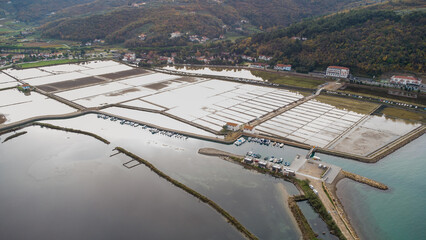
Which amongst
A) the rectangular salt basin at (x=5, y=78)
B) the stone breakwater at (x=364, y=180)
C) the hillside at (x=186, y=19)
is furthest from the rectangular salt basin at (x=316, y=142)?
the hillside at (x=186, y=19)

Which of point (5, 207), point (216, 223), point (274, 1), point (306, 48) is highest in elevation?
point (274, 1)

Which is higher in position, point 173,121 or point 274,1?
point 274,1

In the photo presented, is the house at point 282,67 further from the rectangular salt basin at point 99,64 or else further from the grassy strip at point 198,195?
the grassy strip at point 198,195

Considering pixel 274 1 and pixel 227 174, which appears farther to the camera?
pixel 274 1

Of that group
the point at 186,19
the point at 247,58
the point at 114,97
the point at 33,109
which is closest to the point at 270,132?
the point at 114,97

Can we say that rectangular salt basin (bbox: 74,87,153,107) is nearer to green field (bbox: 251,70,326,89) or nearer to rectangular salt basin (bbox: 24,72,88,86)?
rectangular salt basin (bbox: 24,72,88,86)

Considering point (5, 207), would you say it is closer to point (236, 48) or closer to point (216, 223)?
point (216, 223)

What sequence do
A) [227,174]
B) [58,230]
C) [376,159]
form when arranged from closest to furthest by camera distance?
[58,230] → [227,174] → [376,159]

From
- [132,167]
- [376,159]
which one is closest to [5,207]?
[132,167]
